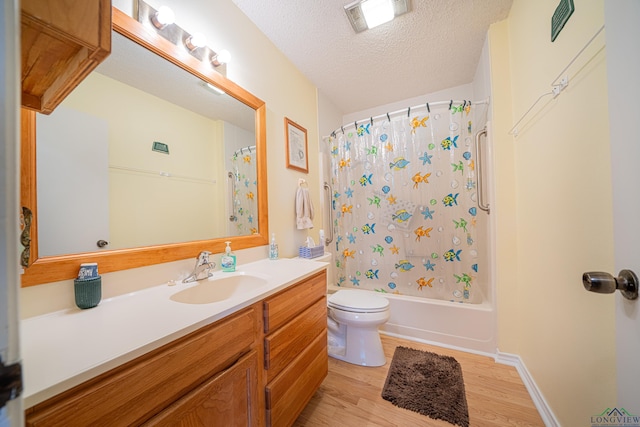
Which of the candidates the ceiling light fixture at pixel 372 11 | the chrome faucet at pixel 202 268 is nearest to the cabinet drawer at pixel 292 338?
the chrome faucet at pixel 202 268

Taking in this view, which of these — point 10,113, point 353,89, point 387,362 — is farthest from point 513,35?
point 387,362

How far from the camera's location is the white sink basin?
973mm

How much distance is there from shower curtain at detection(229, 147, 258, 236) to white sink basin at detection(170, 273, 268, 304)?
331 mm

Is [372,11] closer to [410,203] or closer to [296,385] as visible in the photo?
[410,203]

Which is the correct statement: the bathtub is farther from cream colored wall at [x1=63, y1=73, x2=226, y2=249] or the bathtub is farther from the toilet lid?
cream colored wall at [x1=63, y1=73, x2=226, y2=249]

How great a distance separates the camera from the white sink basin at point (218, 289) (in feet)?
3.19

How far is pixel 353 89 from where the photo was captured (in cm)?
233

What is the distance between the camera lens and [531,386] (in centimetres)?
130

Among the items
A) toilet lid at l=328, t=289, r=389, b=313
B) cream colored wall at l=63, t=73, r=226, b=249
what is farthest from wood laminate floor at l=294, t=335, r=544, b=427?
cream colored wall at l=63, t=73, r=226, b=249

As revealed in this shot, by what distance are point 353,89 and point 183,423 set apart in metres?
2.66

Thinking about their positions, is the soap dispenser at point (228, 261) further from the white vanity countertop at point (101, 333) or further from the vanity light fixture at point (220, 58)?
the vanity light fixture at point (220, 58)

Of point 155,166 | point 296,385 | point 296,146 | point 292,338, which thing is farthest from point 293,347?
point 296,146

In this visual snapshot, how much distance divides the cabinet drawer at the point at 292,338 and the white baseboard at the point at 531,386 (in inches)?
46.7

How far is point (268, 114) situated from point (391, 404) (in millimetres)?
2041
